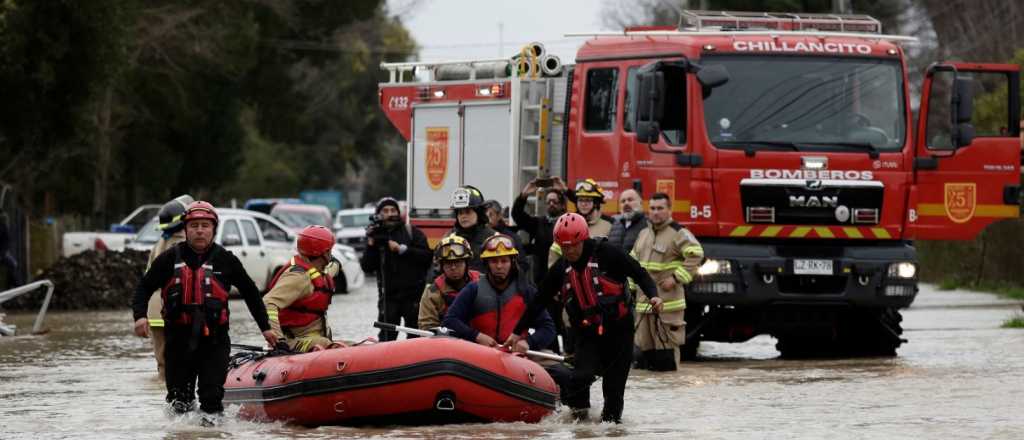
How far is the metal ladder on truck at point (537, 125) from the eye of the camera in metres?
19.2

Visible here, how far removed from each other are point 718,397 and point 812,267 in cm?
352

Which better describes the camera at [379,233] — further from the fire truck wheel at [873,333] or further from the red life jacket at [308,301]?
the fire truck wheel at [873,333]

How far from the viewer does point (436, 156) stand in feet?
67.0

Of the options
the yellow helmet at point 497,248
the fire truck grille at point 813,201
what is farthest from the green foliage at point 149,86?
the yellow helmet at point 497,248

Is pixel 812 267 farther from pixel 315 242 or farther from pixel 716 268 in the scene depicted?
pixel 315 242

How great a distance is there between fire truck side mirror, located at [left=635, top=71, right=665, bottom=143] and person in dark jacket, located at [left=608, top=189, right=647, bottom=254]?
572mm

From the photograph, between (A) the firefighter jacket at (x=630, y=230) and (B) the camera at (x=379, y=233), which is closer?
(B) the camera at (x=379, y=233)

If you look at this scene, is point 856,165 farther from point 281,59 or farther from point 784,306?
point 281,59

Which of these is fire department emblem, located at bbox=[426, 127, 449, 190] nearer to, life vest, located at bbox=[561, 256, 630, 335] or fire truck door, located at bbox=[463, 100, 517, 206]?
fire truck door, located at bbox=[463, 100, 517, 206]

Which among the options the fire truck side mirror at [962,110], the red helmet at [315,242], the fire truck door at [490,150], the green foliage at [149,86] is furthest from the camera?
the green foliage at [149,86]

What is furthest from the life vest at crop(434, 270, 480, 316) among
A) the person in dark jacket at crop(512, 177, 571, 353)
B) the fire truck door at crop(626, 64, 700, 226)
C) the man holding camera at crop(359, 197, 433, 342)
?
the fire truck door at crop(626, 64, 700, 226)

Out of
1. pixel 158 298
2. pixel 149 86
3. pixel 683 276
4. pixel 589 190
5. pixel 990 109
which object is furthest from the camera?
pixel 149 86

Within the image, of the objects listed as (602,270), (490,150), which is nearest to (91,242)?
(490,150)

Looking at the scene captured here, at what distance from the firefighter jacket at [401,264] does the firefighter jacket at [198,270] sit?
4.32 meters
